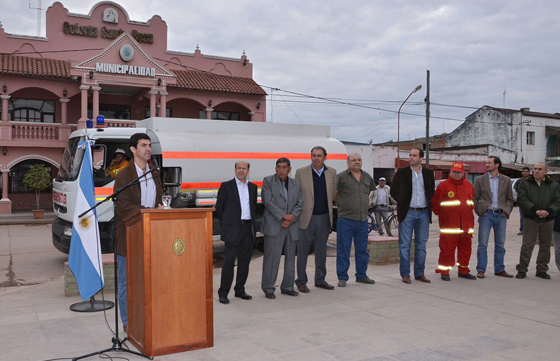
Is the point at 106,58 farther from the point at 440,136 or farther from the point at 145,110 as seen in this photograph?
the point at 440,136

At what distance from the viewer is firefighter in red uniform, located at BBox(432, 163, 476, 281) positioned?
8.35 meters

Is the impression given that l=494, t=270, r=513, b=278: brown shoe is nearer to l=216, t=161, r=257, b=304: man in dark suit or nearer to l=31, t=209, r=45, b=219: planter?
l=216, t=161, r=257, b=304: man in dark suit

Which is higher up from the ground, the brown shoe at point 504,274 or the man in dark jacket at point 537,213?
the man in dark jacket at point 537,213

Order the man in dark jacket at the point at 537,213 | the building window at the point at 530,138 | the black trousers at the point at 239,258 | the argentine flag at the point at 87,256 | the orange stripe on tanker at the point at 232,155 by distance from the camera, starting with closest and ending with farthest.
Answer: the argentine flag at the point at 87,256 < the black trousers at the point at 239,258 < the man in dark jacket at the point at 537,213 < the orange stripe on tanker at the point at 232,155 < the building window at the point at 530,138

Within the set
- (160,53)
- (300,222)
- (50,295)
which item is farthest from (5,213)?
(300,222)

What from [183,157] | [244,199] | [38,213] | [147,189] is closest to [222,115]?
[38,213]

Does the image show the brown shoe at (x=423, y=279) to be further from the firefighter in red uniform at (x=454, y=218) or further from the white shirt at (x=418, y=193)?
the white shirt at (x=418, y=193)

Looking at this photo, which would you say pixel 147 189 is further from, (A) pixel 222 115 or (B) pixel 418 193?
(A) pixel 222 115

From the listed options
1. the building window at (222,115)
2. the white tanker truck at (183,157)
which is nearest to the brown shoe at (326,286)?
the white tanker truck at (183,157)

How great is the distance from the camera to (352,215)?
7887 millimetres

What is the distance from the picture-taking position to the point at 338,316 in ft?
20.0

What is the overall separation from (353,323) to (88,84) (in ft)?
71.1

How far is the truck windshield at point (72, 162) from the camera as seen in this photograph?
10438 millimetres

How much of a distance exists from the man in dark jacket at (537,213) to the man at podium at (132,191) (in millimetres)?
6326
